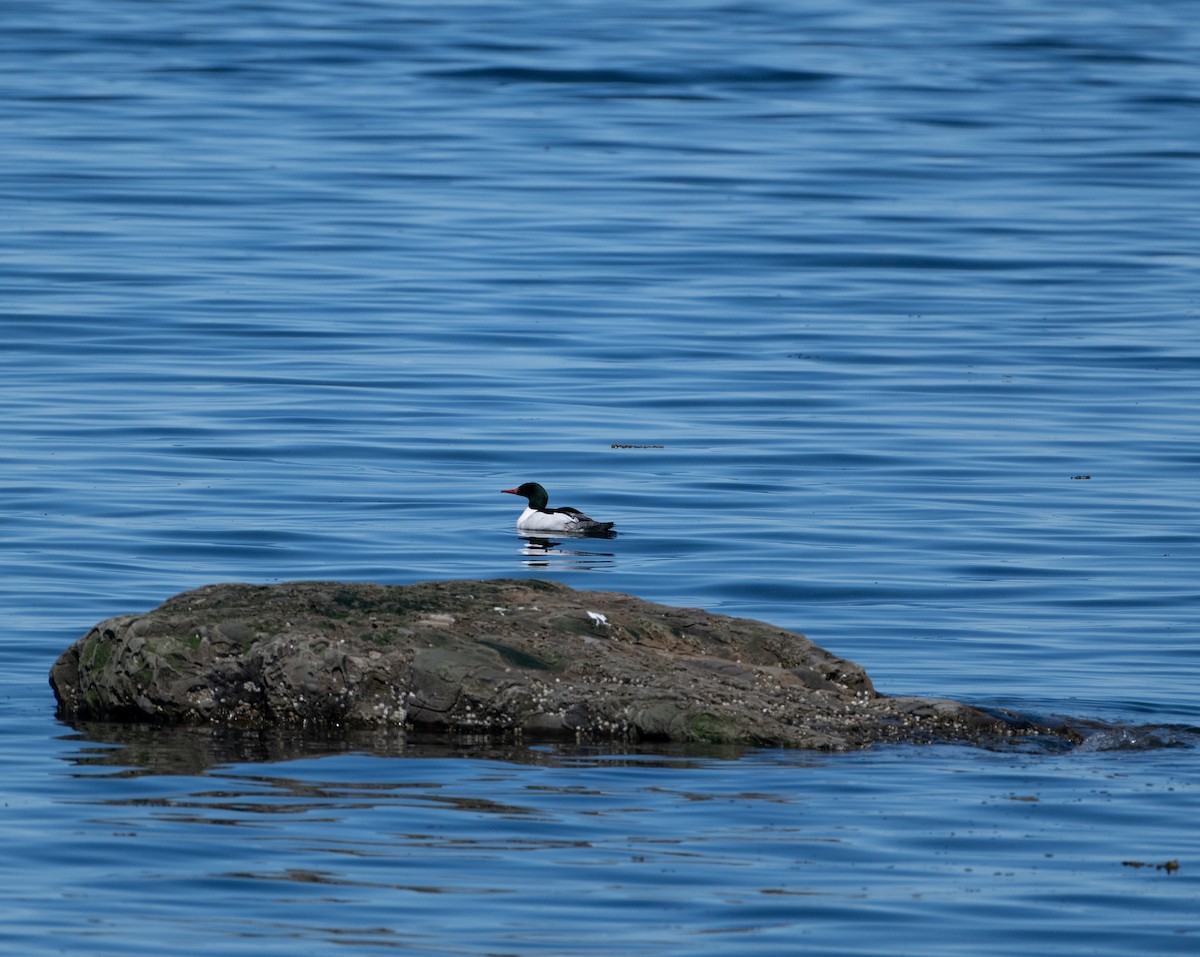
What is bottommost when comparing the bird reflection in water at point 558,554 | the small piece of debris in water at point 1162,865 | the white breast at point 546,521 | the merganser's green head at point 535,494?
the small piece of debris in water at point 1162,865

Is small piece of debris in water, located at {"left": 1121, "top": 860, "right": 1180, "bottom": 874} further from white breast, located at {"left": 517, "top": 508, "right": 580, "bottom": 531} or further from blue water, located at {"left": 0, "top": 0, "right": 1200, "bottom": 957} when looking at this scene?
white breast, located at {"left": 517, "top": 508, "right": 580, "bottom": 531}

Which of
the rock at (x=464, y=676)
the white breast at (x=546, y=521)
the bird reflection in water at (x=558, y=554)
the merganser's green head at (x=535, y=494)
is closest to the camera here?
the rock at (x=464, y=676)

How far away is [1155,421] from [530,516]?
630cm

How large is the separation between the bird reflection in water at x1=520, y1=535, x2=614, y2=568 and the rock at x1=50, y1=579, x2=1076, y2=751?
214 inches

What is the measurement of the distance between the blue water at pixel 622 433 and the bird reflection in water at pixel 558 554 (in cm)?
8

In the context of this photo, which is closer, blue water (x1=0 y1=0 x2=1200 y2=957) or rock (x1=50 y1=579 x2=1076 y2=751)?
blue water (x1=0 y1=0 x2=1200 y2=957)

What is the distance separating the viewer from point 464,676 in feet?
32.7

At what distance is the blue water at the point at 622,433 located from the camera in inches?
313

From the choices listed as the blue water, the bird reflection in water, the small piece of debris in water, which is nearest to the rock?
the blue water

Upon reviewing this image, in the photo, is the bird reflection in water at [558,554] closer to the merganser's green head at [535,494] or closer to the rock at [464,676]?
the merganser's green head at [535,494]

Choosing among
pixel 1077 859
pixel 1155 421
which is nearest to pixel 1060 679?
pixel 1077 859

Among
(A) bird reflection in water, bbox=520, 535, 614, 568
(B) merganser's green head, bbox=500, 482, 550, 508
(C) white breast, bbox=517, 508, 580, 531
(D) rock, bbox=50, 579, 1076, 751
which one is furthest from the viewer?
(B) merganser's green head, bbox=500, 482, 550, 508

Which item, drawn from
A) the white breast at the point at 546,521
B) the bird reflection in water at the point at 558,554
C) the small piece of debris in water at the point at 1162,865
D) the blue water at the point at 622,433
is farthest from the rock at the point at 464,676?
the white breast at the point at 546,521

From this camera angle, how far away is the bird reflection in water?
53.6 ft
